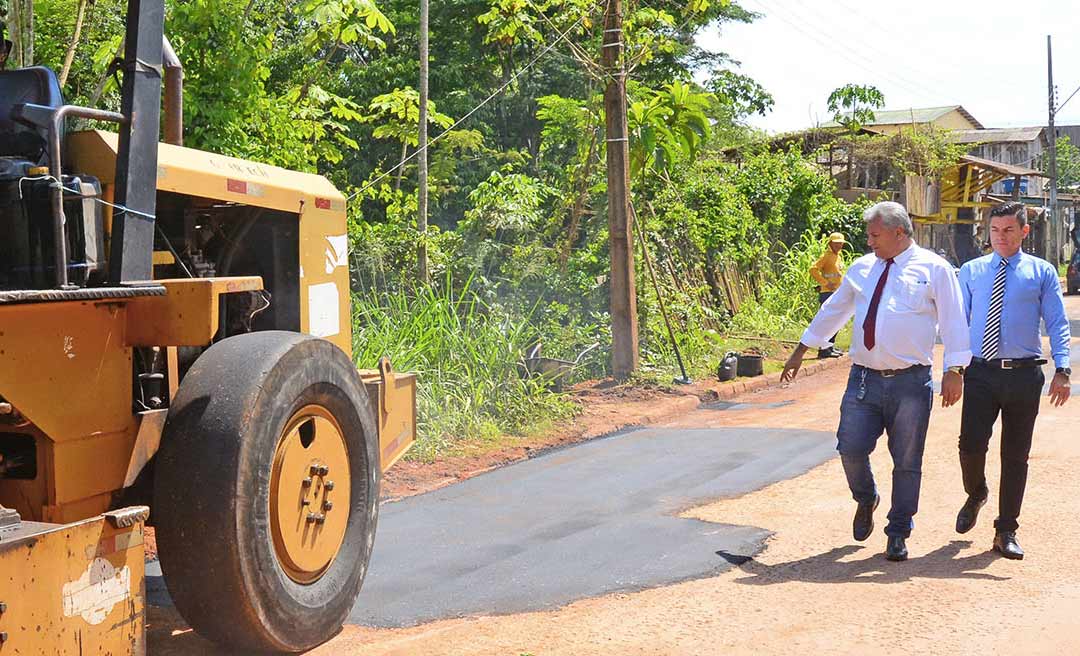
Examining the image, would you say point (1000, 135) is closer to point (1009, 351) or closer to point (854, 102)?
point (854, 102)

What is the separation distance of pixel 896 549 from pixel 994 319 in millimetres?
1386

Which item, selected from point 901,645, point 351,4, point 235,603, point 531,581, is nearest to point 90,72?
point 351,4

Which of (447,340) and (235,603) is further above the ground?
(447,340)

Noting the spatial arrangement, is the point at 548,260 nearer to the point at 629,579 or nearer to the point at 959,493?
the point at 959,493

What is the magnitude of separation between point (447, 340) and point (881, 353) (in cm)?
512

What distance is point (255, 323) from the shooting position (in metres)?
5.81

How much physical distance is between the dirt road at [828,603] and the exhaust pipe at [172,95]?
2.14 metres

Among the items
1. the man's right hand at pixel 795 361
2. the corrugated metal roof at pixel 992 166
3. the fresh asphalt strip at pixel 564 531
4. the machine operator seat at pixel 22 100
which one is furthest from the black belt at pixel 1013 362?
the corrugated metal roof at pixel 992 166

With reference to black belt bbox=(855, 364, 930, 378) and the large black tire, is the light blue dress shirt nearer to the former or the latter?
black belt bbox=(855, 364, 930, 378)

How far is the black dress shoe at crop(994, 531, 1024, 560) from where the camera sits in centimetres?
638

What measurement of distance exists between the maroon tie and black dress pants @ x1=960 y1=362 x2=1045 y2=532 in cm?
67

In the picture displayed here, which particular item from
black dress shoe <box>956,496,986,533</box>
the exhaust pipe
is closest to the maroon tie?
black dress shoe <box>956,496,986,533</box>

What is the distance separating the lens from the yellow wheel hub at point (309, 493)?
4688 millimetres

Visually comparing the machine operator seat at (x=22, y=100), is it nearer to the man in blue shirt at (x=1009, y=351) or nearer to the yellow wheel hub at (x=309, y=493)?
the yellow wheel hub at (x=309, y=493)
